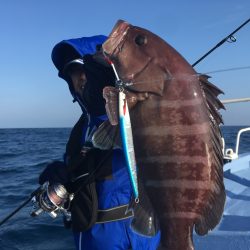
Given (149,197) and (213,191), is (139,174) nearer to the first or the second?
(149,197)

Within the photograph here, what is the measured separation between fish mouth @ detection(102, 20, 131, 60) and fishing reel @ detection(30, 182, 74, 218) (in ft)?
3.96

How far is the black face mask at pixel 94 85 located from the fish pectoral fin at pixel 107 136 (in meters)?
0.56

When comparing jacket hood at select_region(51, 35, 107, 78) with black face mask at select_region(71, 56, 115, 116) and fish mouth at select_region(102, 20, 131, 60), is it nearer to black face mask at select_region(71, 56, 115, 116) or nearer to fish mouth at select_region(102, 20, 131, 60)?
black face mask at select_region(71, 56, 115, 116)

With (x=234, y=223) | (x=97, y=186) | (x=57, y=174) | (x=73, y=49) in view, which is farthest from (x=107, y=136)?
(x=234, y=223)

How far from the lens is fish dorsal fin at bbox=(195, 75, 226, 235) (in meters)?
1.95

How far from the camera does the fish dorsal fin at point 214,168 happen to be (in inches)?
76.7

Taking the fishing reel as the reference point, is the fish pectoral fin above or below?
above

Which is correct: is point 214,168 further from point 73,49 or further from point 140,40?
point 73,49

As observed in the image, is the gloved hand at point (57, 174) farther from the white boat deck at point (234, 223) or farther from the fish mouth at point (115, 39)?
the white boat deck at point (234, 223)

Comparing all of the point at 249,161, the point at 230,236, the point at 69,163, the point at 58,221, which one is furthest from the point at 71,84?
the point at 58,221

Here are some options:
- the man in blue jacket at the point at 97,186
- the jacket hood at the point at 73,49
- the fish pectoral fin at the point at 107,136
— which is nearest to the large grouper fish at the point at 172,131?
the fish pectoral fin at the point at 107,136

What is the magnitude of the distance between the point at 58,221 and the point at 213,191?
6.16 m

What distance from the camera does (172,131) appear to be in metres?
1.94

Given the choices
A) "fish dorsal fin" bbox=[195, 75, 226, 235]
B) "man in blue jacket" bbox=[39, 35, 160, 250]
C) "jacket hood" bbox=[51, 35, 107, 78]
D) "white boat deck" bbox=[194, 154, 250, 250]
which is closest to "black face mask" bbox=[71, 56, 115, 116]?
"man in blue jacket" bbox=[39, 35, 160, 250]
